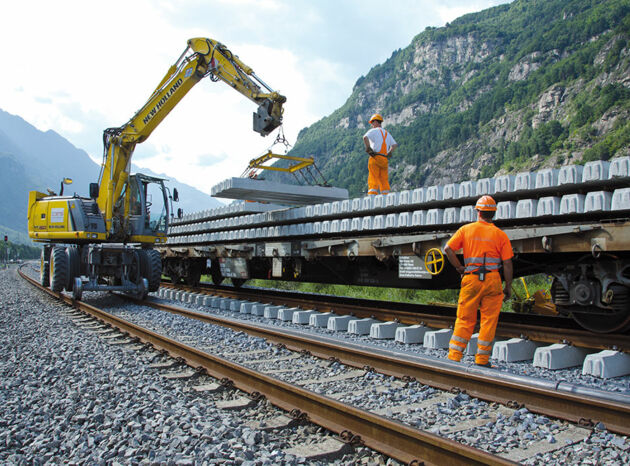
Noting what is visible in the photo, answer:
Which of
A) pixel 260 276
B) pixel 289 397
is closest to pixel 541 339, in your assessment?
pixel 289 397

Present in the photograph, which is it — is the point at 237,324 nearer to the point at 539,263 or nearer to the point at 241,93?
the point at 539,263

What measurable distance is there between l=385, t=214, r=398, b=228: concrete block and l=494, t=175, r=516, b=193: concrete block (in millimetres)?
1698

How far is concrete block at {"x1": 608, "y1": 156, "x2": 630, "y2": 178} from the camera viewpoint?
504 cm

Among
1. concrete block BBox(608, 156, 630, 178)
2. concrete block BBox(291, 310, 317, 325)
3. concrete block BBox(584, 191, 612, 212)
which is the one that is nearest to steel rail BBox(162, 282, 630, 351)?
concrete block BBox(291, 310, 317, 325)

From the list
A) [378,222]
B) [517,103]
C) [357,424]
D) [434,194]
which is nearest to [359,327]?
[378,222]

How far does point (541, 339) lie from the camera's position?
19.6ft

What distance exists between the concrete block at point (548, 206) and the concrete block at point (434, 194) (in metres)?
Answer: 1.44

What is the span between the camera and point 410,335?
6664 millimetres

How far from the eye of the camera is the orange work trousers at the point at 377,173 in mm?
9074

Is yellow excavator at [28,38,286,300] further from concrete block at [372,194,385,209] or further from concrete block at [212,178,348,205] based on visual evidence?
concrete block at [372,194,385,209]

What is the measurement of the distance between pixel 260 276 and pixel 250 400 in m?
8.82

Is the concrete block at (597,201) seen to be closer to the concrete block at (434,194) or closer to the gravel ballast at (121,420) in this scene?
the concrete block at (434,194)

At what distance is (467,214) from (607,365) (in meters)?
2.41

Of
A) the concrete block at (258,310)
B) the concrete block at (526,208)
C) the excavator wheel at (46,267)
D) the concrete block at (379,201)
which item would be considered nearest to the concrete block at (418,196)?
the concrete block at (379,201)
